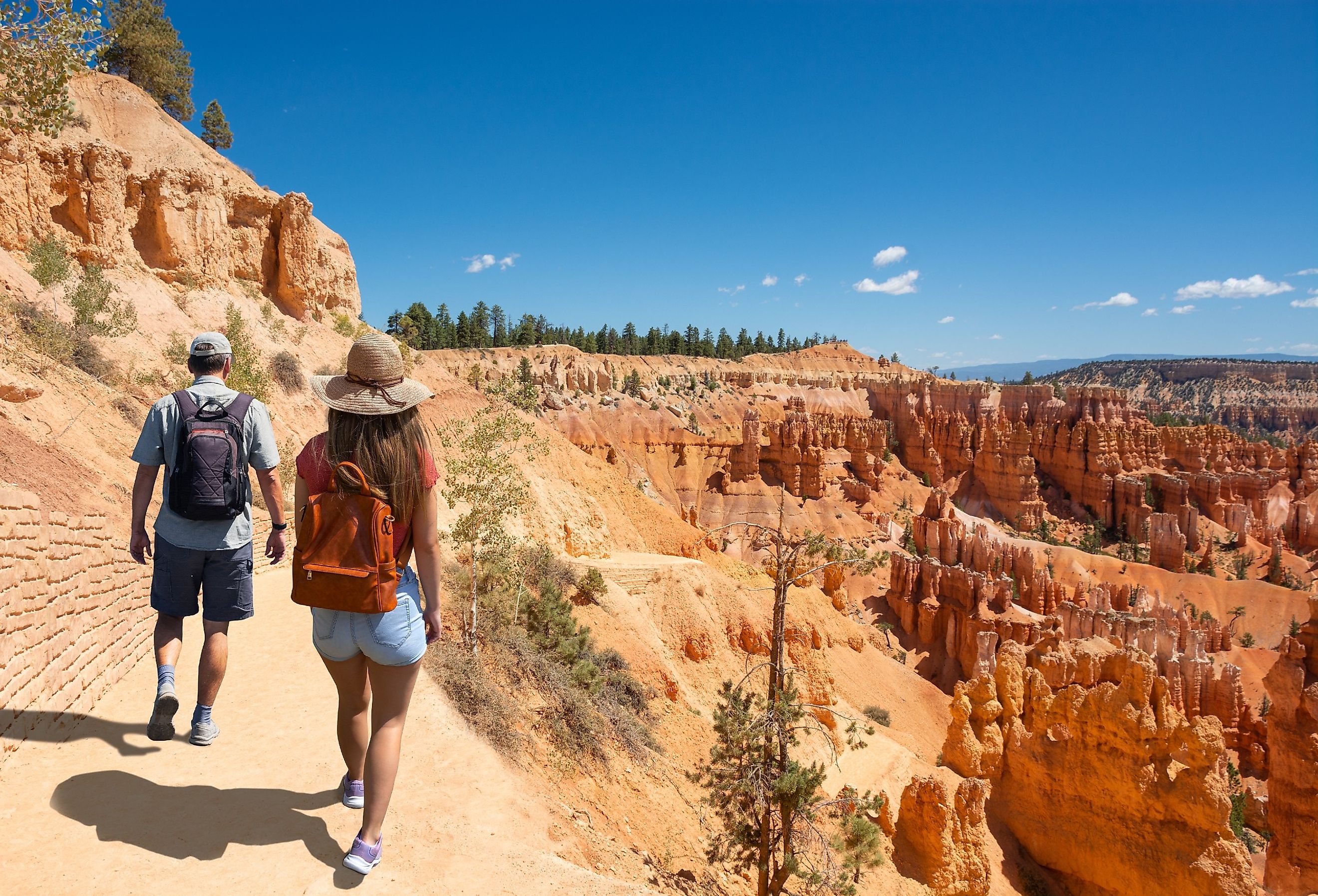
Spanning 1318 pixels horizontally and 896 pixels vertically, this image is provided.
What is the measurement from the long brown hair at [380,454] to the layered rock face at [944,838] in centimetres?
1471

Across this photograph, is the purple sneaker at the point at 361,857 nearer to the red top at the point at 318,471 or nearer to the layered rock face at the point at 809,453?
the red top at the point at 318,471

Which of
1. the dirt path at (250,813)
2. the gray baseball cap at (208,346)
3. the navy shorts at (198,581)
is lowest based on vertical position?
the dirt path at (250,813)

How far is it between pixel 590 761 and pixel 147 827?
5.93 metres

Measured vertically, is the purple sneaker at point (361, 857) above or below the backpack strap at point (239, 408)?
below

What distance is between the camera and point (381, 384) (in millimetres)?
3451

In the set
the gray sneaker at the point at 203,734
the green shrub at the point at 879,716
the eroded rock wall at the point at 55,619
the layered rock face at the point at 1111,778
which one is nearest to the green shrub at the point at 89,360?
the eroded rock wall at the point at 55,619

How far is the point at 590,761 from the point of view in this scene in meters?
9.26

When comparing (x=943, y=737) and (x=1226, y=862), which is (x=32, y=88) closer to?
(x=1226, y=862)

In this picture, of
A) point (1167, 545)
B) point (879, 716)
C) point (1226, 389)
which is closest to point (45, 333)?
point (879, 716)

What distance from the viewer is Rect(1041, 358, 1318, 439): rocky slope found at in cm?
11650

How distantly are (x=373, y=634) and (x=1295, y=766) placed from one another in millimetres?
25119

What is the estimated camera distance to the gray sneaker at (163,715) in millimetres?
4812

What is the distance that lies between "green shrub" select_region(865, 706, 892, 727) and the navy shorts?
2245 cm

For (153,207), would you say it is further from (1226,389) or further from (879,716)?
(1226,389)
